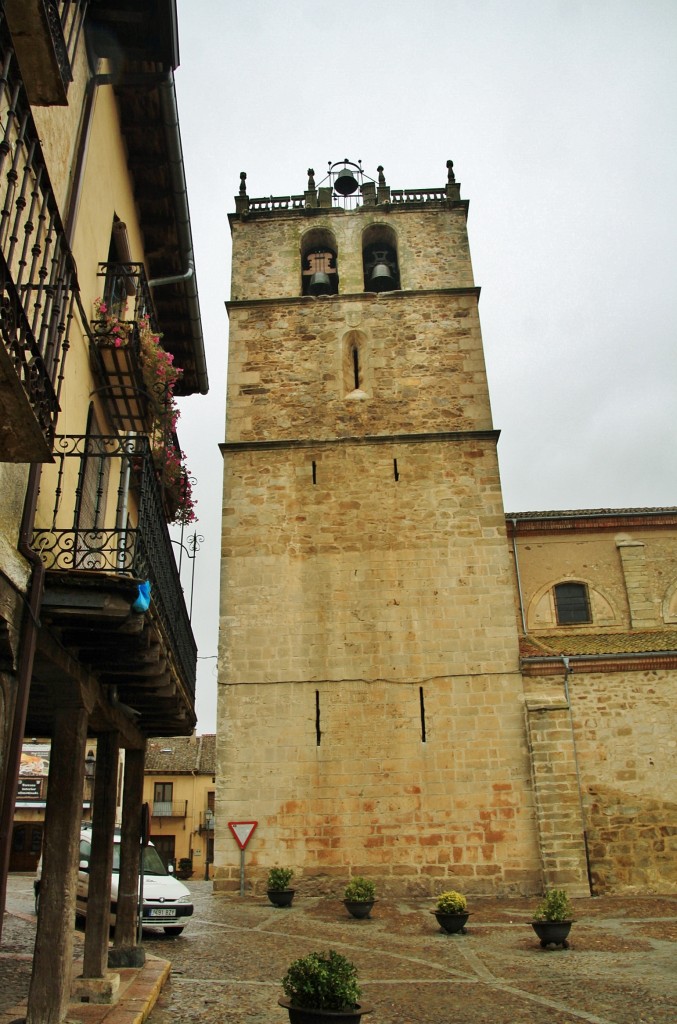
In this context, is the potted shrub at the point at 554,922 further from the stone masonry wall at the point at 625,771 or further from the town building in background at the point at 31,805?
the town building in background at the point at 31,805

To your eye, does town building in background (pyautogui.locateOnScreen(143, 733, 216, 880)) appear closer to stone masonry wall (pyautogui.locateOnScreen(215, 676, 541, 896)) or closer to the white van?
stone masonry wall (pyautogui.locateOnScreen(215, 676, 541, 896))

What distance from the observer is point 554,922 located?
31.8 ft

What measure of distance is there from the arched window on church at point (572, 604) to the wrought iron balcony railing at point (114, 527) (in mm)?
12062

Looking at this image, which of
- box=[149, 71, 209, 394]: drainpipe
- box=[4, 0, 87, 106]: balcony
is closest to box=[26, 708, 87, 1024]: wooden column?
box=[4, 0, 87, 106]: balcony

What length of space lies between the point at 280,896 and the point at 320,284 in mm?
13528

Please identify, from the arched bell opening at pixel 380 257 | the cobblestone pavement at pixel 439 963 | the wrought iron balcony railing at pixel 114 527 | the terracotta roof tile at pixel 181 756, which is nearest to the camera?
the wrought iron balcony railing at pixel 114 527

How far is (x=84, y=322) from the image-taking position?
20.7 ft

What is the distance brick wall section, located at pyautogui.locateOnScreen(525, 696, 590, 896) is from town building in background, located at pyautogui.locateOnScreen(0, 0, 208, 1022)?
7.84 metres

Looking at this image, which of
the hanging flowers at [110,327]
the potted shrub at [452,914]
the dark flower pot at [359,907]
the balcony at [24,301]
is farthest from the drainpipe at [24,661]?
the dark flower pot at [359,907]

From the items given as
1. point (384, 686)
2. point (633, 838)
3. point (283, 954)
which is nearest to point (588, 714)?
point (633, 838)

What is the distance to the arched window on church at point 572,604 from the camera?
19.4 meters

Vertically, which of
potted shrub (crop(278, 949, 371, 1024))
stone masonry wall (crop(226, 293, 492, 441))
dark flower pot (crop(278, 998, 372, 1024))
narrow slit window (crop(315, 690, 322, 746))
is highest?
stone masonry wall (crop(226, 293, 492, 441))

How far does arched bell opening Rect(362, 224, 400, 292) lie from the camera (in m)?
20.5

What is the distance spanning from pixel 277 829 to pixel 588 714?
6162 millimetres
